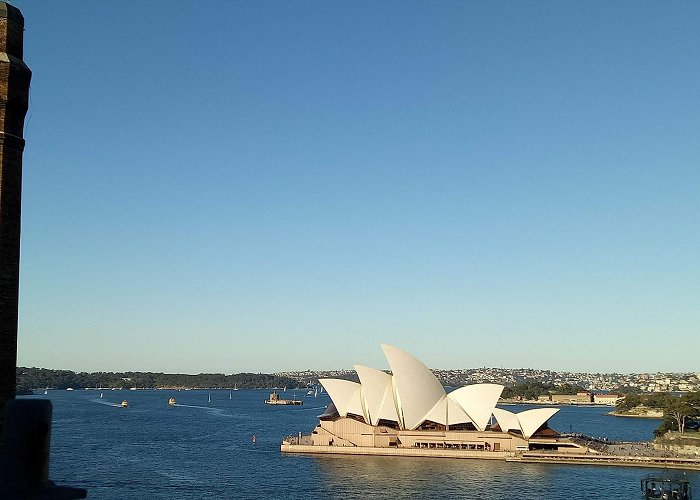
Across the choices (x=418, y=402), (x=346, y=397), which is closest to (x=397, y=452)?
(x=418, y=402)

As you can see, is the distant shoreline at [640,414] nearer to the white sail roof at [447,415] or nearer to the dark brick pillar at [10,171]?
the white sail roof at [447,415]

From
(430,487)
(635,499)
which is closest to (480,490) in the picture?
(430,487)

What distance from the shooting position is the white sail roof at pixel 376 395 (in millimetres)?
73438

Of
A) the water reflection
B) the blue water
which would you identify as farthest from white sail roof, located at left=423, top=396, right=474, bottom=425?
the blue water

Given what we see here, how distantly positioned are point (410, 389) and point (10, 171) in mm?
66515

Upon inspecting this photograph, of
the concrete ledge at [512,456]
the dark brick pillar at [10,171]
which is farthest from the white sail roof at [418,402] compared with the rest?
the dark brick pillar at [10,171]

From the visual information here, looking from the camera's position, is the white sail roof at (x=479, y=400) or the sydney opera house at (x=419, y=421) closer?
the sydney opera house at (x=419, y=421)

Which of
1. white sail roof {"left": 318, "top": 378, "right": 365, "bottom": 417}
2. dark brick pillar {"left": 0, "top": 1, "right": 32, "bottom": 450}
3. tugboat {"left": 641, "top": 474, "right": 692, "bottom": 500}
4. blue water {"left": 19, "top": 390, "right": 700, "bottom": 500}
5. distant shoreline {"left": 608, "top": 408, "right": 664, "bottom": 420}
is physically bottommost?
distant shoreline {"left": 608, "top": 408, "right": 664, "bottom": 420}

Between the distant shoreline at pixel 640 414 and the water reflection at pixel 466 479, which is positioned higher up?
the water reflection at pixel 466 479

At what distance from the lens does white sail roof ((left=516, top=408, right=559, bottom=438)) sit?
70500 millimetres

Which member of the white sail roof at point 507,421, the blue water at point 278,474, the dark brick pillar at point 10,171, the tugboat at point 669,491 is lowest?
the blue water at point 278,474

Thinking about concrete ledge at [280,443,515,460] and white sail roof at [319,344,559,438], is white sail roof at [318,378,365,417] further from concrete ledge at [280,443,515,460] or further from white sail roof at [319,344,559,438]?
concrete ledge at [280,443,515,460]

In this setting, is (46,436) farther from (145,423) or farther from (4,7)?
(145,423)

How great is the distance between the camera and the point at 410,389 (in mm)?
72875
